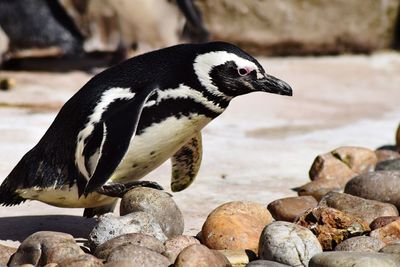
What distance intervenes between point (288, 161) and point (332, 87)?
9.18 ft

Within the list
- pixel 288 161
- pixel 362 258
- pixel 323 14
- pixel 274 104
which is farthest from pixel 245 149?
pixel 323 14

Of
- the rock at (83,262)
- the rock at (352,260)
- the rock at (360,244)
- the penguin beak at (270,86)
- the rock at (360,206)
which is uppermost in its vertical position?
the penguin beak at (270,86)

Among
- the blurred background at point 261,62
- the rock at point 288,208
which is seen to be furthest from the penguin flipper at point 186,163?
the rock at point 288,208

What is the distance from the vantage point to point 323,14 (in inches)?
393

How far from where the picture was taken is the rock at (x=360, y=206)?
4484 millimetres

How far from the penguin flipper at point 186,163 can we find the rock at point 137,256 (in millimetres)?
993

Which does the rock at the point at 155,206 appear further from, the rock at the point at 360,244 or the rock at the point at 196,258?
the rock at the point at 360,244

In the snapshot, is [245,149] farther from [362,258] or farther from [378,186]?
[362,258]

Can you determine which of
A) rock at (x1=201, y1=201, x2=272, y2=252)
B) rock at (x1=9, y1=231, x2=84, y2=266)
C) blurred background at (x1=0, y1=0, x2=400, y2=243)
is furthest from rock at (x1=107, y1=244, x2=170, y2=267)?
blurred background at (x1=0, y1=0, x2=400, y2=243)

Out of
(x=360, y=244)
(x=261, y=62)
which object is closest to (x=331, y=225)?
(x=360, y=244)

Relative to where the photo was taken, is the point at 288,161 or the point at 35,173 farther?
the point at 288,161

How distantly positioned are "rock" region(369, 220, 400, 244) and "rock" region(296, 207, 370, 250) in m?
0.06

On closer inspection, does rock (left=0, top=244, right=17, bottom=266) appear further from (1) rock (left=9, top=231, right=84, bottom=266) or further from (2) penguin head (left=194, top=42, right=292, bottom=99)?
(2) penguin head (left=194, top=42, right=292, bottom=99)

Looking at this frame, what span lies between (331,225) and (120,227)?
0.83m
